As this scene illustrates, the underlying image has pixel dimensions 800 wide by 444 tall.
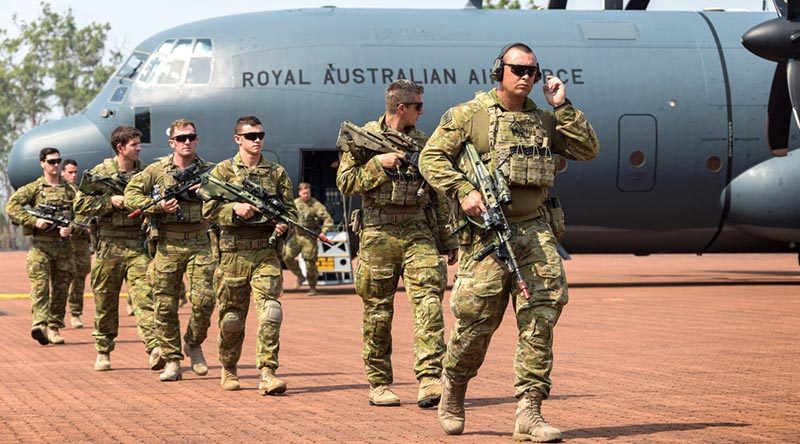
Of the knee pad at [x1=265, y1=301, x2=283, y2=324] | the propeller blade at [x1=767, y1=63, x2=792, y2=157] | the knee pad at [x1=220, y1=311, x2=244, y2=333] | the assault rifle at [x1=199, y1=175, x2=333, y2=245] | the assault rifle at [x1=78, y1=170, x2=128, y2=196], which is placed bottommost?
the knee pad at [x1=220, y1=311, x2=244, y2=333]

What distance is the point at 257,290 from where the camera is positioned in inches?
426

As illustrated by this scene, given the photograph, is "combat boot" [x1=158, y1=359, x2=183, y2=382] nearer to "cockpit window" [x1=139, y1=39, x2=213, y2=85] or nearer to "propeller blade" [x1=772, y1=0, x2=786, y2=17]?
"propeller blade" [x1=772, y1=0, x2=786, y2=17]

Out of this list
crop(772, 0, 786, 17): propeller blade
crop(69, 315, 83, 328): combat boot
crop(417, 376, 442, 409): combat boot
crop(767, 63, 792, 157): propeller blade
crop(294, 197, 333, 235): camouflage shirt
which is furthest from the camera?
crop(294, 197, 333, 235): camouflage shirt

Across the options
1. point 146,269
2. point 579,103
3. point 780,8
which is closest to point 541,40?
point 579,103

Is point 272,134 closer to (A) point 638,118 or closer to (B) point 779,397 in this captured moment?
(A) point 638,118

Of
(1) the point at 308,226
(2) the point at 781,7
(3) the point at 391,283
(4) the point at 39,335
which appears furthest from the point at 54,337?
(2) the point at 781,7

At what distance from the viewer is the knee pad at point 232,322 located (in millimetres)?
10969

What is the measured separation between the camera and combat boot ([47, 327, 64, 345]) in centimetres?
1531

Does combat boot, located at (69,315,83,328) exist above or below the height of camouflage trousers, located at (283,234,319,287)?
below

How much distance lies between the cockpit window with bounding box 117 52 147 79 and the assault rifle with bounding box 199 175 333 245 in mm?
13039

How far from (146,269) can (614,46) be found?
1333cm

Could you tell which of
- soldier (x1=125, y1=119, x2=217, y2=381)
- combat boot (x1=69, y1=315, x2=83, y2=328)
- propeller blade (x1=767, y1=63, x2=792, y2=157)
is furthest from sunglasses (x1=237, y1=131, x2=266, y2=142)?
propeller blade (x1=767, y1=63, x2=792, y2=157)

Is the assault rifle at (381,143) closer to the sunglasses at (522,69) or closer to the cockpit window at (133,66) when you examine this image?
the sunglasses at (522,69)

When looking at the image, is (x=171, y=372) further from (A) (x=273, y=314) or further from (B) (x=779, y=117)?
(B) (x=779, y=117)
